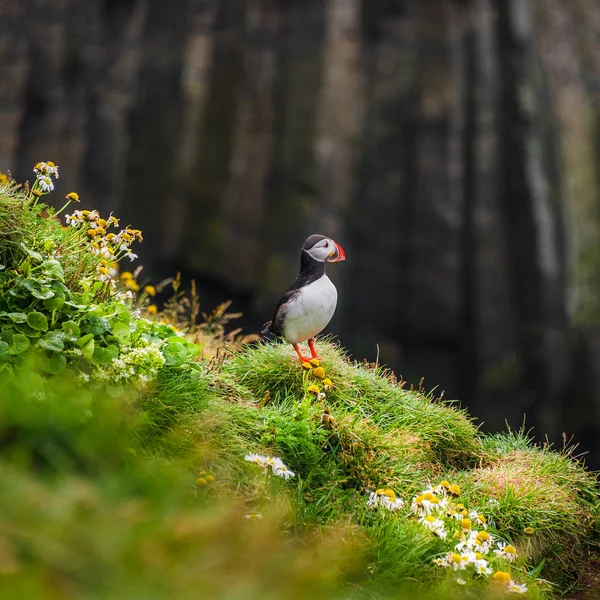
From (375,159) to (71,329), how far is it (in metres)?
7.22

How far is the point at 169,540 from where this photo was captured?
94cm

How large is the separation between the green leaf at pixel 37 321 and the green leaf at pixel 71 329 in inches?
2.8

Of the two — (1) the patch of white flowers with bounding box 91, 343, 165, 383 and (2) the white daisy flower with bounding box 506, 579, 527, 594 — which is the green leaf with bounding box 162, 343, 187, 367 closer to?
Result: (1) the patch of white flowers with bounding box 91, 343, 165, 383

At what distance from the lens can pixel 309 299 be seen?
317 cm

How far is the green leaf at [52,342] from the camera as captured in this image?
2.52m

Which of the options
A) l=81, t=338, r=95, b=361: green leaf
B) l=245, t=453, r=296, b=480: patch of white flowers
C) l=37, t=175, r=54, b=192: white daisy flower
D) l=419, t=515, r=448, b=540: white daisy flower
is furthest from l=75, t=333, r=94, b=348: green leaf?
l=419, t=515, r=448, b=540: white daisy flower

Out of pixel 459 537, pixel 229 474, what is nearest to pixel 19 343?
pixel 229 474

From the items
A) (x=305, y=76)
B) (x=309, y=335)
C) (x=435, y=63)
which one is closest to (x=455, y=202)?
(x=435, y=63)

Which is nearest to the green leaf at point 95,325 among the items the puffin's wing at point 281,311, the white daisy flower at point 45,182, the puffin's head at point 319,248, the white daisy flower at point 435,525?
the white daisy flower at point 45,182

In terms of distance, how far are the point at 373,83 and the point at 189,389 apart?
7.33 metres

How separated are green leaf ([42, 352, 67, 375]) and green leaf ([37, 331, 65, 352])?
0.03 m

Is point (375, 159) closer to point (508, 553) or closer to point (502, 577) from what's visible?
point (508, 553)

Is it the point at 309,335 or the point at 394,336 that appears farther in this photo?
the point at 394,336

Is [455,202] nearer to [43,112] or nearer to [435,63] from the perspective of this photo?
[435,63]
